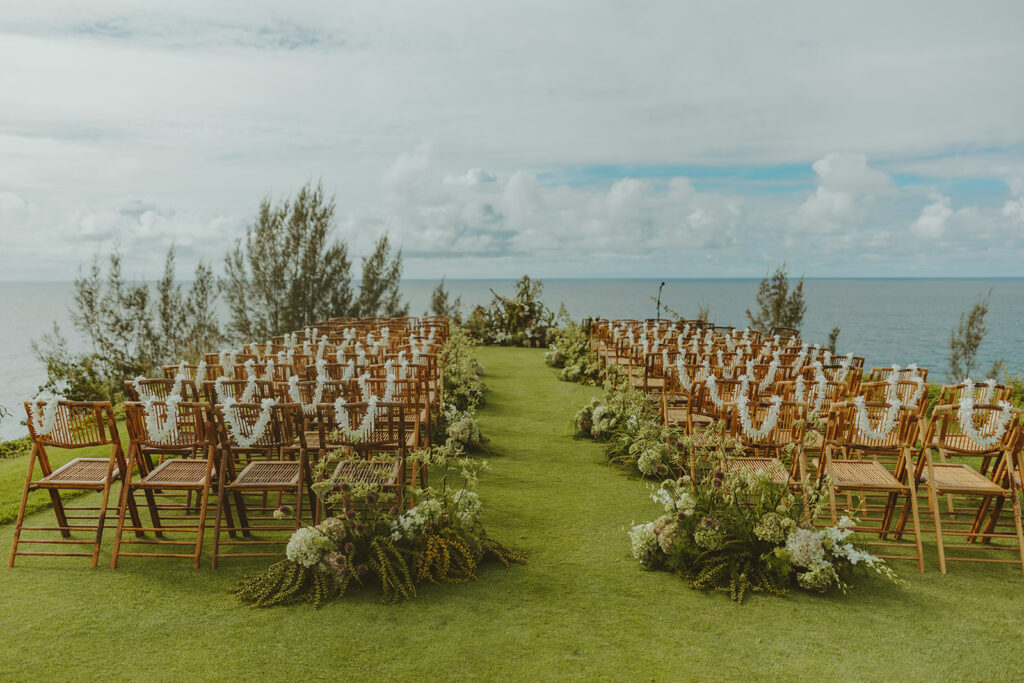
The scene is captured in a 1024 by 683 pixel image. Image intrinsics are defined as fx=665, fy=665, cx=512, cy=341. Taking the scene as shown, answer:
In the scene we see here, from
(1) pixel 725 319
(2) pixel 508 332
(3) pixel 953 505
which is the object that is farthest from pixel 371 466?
(1) pixel 725 319

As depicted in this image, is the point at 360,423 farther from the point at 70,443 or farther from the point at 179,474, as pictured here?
the point at 70,443

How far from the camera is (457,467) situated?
6.51 meters

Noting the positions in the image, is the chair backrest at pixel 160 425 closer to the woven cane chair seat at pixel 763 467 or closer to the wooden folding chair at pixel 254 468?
the wooden folding chair at pixel 254 468

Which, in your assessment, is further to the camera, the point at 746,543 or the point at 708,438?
the point at 708,438

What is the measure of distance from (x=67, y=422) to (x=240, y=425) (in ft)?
3.42

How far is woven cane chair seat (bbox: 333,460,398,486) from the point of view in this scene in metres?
4.34

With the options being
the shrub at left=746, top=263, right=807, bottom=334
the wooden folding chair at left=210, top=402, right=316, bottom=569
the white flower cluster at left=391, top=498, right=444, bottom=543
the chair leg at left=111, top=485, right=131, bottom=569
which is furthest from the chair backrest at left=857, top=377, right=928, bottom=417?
the shrub at left=746, top=263, right=807, bottom=334

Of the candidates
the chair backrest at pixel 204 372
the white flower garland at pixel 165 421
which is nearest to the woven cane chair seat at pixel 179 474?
the white flower garland at pixel 165 421

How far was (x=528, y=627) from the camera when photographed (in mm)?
3506

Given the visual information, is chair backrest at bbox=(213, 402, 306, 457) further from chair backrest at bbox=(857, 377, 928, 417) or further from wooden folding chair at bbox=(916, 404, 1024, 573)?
chair backrest at bbox=(857, 377, 928, 417)

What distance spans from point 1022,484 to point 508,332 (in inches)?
535

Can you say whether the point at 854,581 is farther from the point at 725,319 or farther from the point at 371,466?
the point at 725,319

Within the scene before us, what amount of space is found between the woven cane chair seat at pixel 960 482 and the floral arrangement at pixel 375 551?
288cm

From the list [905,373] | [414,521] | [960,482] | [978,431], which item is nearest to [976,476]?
[960,482]
